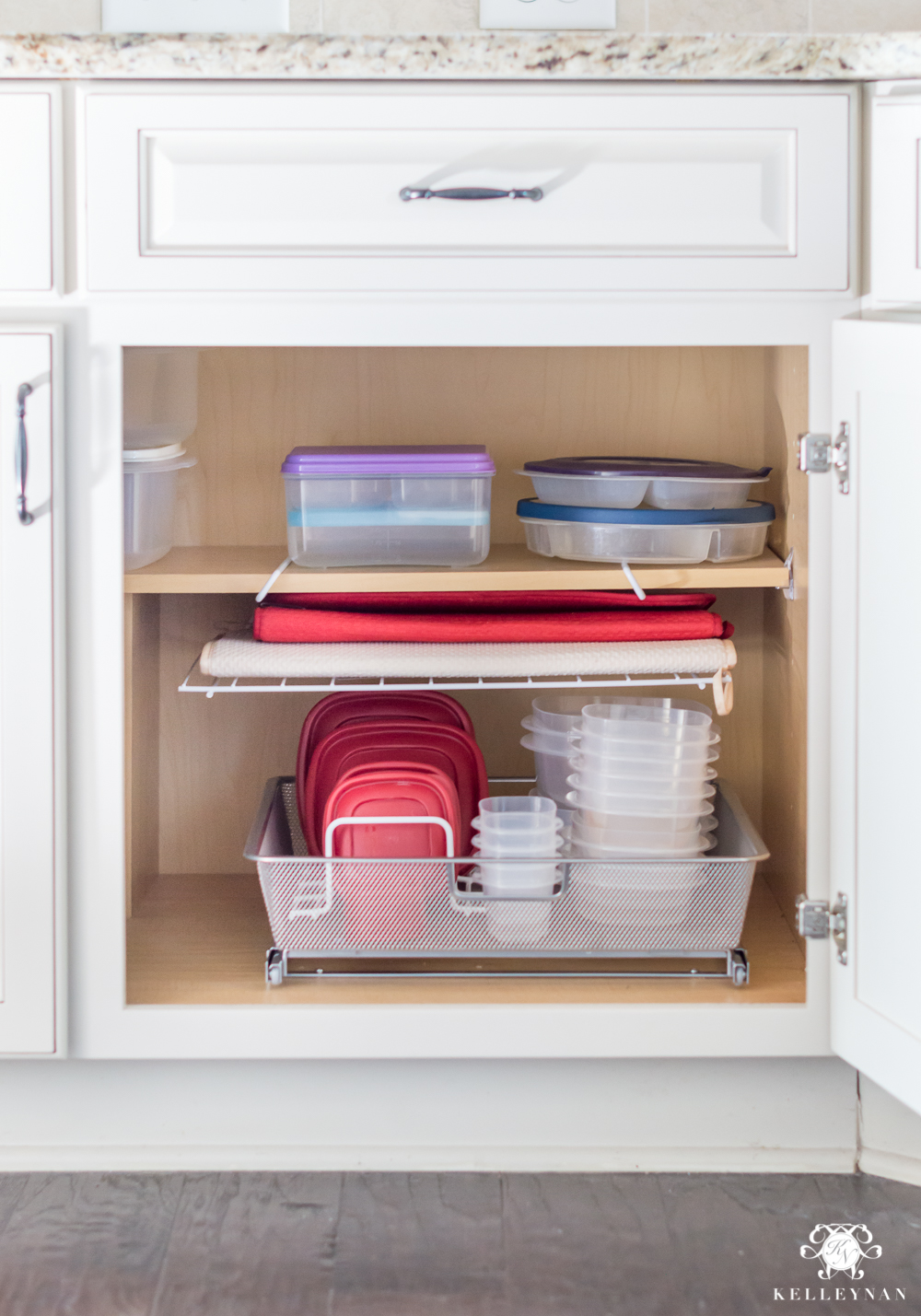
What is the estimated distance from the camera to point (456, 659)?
139 cm

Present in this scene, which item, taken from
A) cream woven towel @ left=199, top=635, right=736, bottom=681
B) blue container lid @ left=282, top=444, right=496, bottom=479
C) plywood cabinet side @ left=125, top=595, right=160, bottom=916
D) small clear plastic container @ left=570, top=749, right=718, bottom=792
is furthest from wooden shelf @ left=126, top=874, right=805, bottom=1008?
blue container lid @ left=282, top=444, right=496, bottom=479

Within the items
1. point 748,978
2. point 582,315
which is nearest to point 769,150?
point 582,315

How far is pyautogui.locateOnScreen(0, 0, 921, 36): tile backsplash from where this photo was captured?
174 cm

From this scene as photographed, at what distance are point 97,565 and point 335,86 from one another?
1.72 feet

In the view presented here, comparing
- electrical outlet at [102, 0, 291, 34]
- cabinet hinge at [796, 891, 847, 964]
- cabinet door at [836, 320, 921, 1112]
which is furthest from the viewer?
electrical outlet at [102, 0, 291, 34]

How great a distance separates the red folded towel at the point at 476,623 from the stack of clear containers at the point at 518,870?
0.20 meters

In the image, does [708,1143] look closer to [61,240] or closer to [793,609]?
[793,609]

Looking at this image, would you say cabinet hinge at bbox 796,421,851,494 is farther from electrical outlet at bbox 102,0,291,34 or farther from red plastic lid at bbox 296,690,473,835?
electrical outlet at bbox 102,0,291,34

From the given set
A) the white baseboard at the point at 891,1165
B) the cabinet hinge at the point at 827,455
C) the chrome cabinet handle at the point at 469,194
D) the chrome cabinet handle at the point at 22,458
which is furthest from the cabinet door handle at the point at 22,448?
the white baseboard at the point at 891,1165

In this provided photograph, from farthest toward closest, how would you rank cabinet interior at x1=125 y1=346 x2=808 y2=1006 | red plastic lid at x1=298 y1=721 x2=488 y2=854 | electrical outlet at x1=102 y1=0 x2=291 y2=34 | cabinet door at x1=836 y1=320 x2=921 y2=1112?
electrical outlet at x1=102 y1=0 x2=291 y2=34, cabinet interior at x1=125 y1=346 x2=808 y2=1006, red plastic lid at x1=298 y1=721 x2=488 y2=854, cabinet door at x1=836 y1=320 x2=921 y2=1112

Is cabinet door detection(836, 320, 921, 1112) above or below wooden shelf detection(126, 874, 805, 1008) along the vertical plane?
above

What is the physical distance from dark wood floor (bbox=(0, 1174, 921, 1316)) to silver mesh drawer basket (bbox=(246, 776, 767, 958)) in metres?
0.24

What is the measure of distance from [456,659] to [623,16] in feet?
3.37

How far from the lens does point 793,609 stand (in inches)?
52.4
